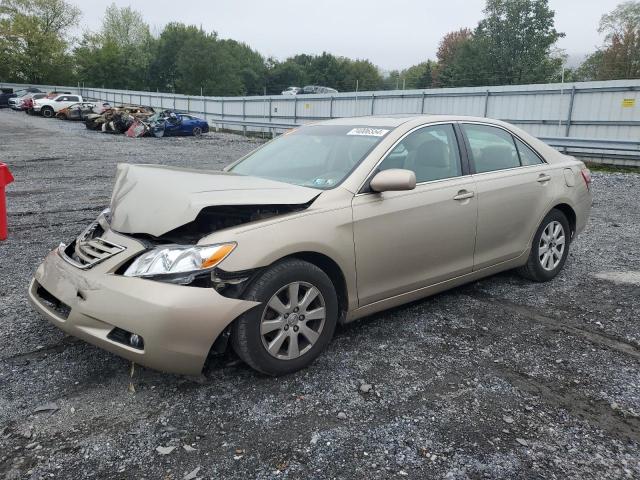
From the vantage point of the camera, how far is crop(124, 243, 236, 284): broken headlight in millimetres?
2898

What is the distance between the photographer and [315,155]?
13.5ft

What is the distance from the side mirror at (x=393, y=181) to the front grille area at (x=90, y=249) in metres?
1.66

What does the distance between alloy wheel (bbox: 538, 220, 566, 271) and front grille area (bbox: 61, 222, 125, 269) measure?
3807 mm

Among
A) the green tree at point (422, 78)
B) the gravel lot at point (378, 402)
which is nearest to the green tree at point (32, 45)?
the green tree at point (422, 78)

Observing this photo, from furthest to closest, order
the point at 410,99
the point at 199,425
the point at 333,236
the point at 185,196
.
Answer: the point at 410,99, the point at 333,236, the point at 185,196, the point at 199,425

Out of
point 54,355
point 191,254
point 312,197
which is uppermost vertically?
point 312,197

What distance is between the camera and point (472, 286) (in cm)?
507

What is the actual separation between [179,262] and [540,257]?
11.7 ft

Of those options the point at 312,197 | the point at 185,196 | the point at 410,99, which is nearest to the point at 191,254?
the point at 185,196

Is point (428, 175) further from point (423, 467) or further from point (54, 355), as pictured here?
point (54, 355)

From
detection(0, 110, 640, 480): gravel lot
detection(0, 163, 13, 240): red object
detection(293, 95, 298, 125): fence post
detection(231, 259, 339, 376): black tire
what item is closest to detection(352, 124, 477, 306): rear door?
detection(231, 259, 339, 376): black tire

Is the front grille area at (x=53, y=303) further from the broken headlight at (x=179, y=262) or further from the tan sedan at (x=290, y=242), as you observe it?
the broken headlight at (x=179, y=262)

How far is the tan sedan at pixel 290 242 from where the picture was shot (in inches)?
114

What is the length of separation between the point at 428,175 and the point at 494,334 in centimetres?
131
